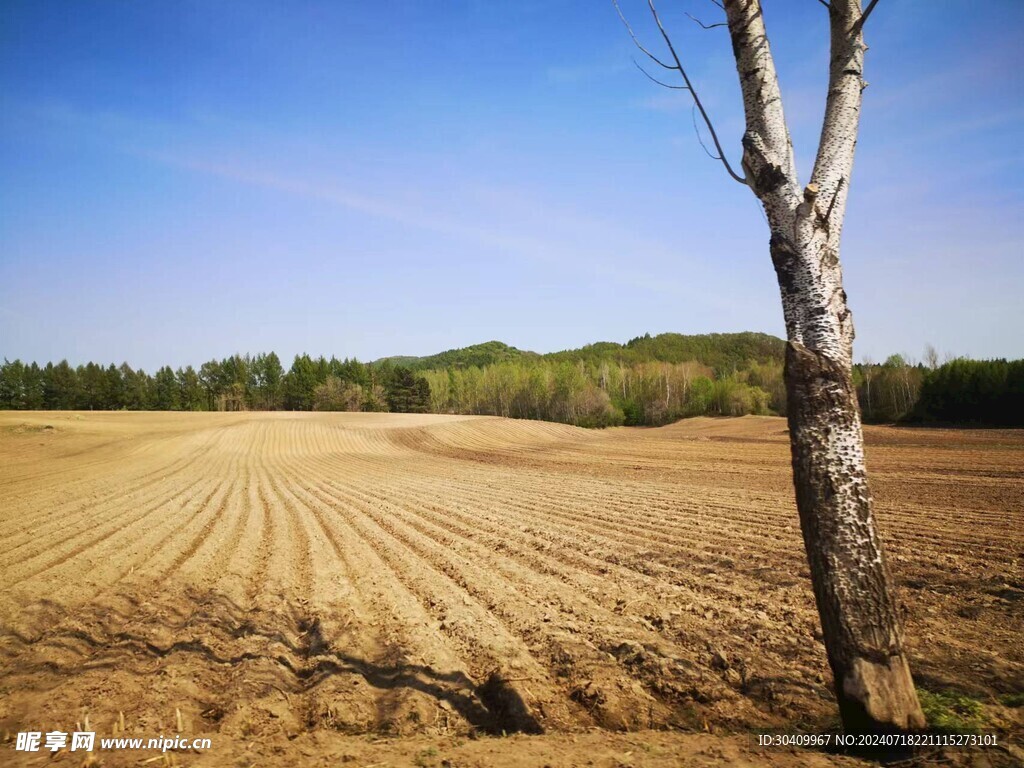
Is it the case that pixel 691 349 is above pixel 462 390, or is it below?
above

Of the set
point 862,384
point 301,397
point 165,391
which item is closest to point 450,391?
point 301,397

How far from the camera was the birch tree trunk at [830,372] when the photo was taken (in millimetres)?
2857

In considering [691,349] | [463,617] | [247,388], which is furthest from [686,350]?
[463,617]

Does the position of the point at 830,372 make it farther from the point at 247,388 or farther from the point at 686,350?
the point at 686,350

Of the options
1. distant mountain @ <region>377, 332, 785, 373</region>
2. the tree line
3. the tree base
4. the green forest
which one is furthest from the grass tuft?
distant mountain @ <region>377, 332, 785, 373</region>

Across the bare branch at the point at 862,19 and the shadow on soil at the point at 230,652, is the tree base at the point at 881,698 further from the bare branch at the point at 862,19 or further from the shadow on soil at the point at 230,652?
the bare branch at the point at 862,19

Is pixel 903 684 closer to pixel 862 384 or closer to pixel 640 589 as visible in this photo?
pixel 640 589

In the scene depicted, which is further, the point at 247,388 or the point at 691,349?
the point at 691,349

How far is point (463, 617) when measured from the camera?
5.48 meters

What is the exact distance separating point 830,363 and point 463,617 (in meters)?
4.31

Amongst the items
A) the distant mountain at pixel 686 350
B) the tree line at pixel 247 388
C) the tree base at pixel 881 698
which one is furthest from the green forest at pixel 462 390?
the tree base at pixel 881 698

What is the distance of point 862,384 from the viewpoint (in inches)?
2448

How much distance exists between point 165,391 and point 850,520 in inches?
3902

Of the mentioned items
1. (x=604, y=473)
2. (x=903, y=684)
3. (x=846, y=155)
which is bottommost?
(x=604, y=473)
